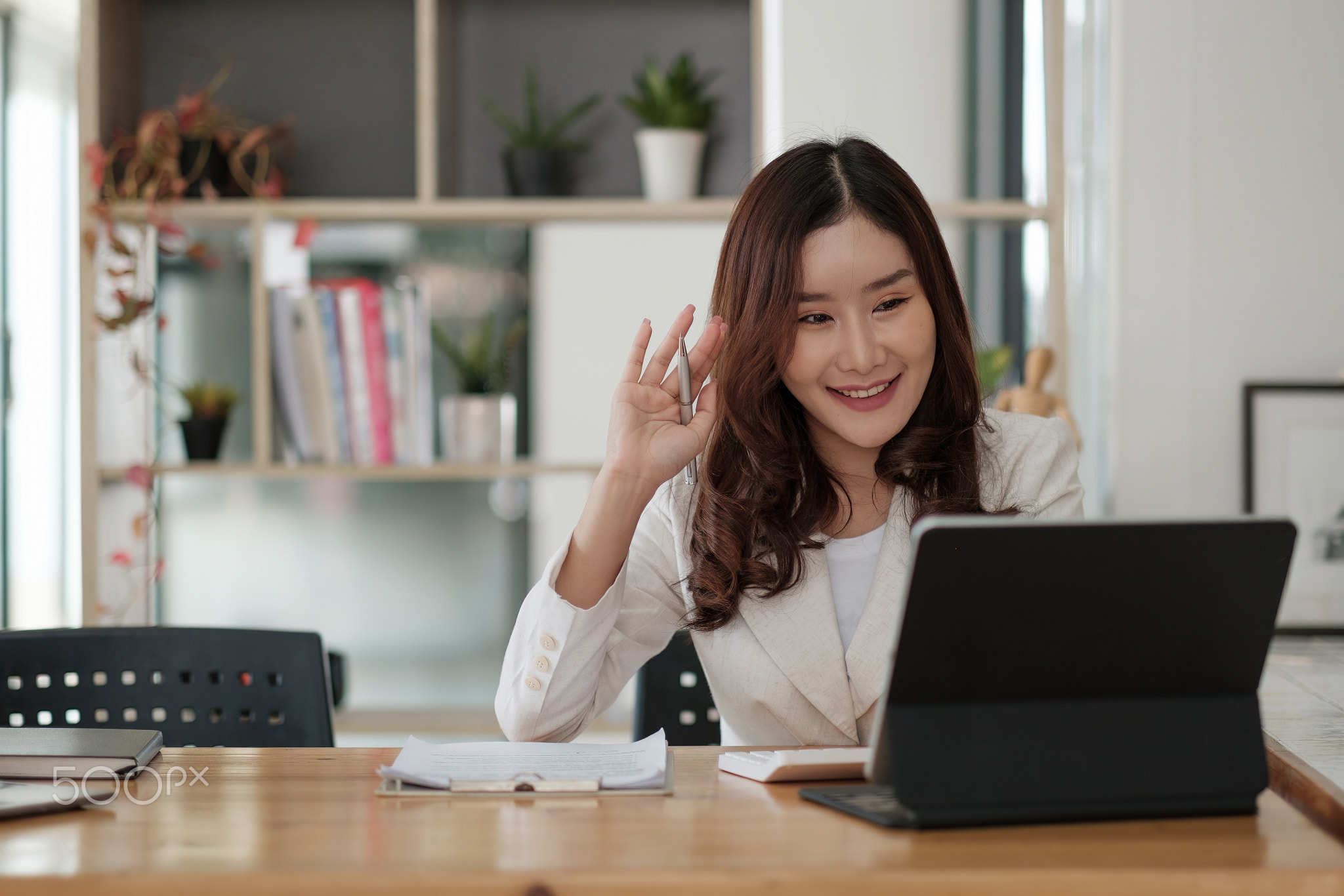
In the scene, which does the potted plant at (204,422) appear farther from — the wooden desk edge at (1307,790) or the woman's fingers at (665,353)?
the wooden desk edge at (1307,790)

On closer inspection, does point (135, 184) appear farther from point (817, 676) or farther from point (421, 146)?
point (817, 676)

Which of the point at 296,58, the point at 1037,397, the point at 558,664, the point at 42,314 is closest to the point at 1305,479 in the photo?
the point at 1037,397

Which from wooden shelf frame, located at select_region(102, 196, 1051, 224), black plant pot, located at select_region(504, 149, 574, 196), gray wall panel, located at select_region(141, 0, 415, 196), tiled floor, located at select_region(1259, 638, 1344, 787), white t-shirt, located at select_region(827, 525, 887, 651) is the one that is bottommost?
tiled floor, located at select_region(1259, 638, 1344, 787)

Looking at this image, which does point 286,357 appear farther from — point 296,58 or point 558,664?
point 558,664

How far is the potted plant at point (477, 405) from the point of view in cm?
254

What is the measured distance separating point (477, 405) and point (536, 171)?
504 millimetres

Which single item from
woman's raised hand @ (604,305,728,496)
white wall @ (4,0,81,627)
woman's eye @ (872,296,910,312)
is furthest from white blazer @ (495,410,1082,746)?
white wall @ (4,0,81,627)

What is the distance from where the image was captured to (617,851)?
826mm

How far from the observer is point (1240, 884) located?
2.52 ft

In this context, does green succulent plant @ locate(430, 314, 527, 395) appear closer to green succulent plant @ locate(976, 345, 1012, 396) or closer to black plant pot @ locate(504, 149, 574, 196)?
black plant pot @ locate(504, 149, 574, 196)

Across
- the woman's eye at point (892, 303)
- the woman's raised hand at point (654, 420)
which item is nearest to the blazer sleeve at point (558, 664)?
the woman's raised hand at point (654, 420)

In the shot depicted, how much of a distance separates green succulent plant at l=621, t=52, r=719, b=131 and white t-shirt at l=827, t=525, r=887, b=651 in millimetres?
1264

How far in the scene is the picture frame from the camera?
2.20 meters

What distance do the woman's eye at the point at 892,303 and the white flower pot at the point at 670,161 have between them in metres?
1.12
